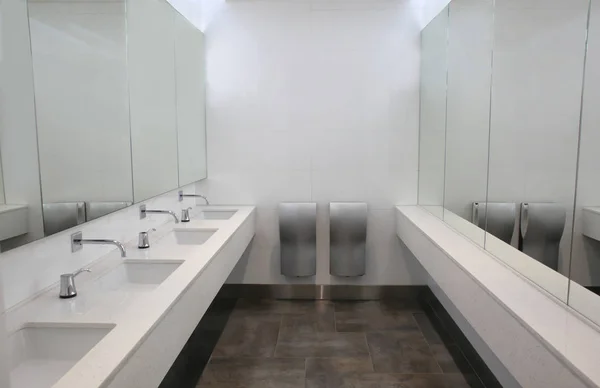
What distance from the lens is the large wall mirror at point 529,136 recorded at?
168 cm

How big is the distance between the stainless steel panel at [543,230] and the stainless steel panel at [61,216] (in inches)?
76.2

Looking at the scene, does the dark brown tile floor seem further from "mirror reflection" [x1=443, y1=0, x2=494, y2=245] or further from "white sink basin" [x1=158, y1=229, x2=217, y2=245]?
"mirror reflection" [x1=443, y1=0, x2=494, y2=245]

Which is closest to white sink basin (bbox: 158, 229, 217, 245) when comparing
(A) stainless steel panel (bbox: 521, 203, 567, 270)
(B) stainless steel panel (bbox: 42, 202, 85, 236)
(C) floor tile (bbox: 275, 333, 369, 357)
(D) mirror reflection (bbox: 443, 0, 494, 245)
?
(C) floor tile (bbox: 275, 333, 369, 357)

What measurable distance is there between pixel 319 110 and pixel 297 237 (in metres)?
1.10

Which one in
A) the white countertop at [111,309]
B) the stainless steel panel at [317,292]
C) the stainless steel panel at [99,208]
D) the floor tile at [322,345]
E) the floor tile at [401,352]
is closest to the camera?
the white countertop at [111,309]

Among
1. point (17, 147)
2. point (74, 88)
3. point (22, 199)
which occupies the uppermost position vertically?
point (74, 88)

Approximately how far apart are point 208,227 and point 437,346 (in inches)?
Answer: 71.0

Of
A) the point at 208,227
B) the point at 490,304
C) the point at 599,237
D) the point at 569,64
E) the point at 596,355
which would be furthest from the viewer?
the point at 208,227

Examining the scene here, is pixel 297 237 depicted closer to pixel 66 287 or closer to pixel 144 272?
pixel 144 272

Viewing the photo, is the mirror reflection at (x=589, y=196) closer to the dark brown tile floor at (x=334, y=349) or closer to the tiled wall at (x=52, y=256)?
the dark brown tile floor at (x=334, y=349)

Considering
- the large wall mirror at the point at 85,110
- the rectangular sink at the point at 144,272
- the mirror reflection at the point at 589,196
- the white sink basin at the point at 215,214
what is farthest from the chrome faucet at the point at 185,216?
the mirror reflection at the point at 589,196

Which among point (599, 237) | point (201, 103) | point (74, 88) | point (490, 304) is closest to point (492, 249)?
point (490, 304)

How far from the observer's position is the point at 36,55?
1778 mm

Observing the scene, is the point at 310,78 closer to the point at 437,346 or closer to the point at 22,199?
the point at 437,346
